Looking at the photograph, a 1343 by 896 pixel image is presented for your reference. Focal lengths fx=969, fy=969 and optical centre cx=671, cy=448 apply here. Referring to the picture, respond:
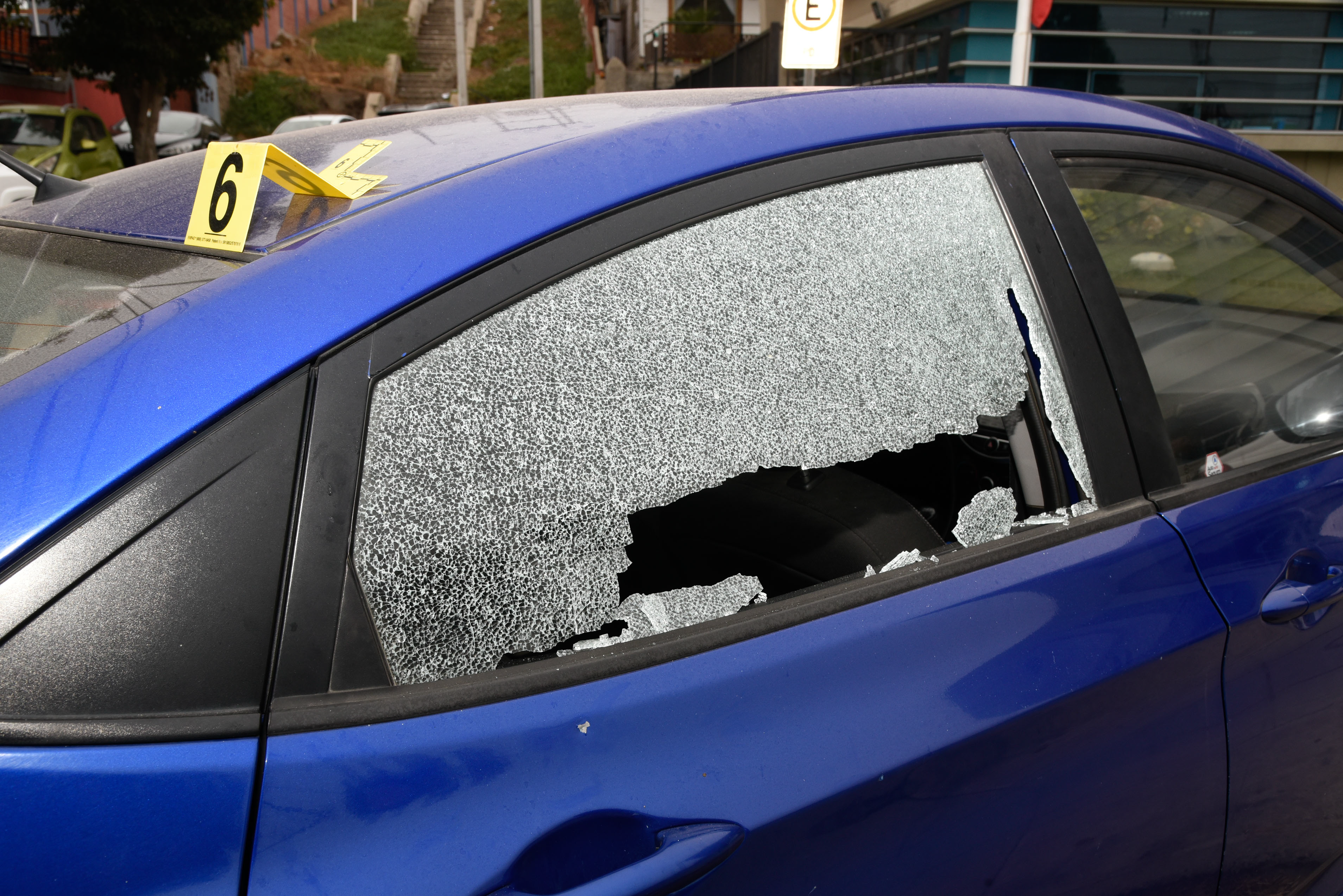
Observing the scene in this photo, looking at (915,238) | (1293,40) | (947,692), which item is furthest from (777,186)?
(1293,40)

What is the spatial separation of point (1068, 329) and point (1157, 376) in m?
0.44

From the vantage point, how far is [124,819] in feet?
2.36

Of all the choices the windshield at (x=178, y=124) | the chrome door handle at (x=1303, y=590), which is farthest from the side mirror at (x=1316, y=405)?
the windshield at (x=178, y=124)

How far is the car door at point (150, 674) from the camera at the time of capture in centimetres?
71

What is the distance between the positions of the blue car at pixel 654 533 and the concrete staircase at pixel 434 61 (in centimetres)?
3133

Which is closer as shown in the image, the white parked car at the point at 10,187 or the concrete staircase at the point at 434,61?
the white parked car at the point at 10,187

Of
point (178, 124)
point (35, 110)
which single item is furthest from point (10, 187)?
point (178, 124)

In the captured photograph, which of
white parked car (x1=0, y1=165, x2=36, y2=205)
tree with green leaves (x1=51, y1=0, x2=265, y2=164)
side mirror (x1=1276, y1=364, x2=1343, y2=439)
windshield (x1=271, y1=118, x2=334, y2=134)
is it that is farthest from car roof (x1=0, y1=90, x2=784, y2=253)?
tree with green leaves (x1=51, y1=0, x2=265, y2=164)

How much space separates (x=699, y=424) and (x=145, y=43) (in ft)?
69.7

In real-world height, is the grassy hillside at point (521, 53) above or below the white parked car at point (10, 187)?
above

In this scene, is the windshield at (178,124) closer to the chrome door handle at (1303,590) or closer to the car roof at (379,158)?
the car roof at (379,158)

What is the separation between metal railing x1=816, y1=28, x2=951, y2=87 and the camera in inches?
499

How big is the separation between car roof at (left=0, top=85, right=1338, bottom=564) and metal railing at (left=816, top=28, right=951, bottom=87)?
11.6 meters

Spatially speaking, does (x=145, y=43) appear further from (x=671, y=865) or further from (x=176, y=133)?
(x=671, y=865)
